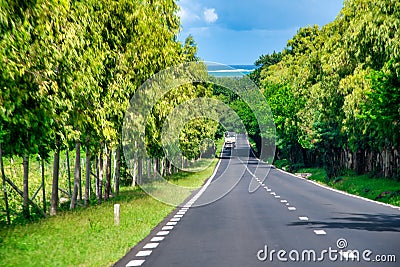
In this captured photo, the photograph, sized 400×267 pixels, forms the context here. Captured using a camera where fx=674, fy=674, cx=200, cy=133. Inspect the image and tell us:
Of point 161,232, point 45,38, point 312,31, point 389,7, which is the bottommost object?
point 161,232

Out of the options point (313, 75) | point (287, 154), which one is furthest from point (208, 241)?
point (287, 154)

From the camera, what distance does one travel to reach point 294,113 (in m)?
78.4

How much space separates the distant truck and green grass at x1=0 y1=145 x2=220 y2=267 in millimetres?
149357

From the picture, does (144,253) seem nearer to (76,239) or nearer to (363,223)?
(76,239)

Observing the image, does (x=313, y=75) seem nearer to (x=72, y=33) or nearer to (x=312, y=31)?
(x=312, y=31)

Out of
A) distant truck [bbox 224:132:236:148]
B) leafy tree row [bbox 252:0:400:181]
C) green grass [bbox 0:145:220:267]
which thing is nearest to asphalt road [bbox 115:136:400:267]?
green grass [bbox 0:145:220:267]

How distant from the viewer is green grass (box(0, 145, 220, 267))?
12055mm

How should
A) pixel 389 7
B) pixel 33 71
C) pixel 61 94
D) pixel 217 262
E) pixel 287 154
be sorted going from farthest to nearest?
pixel 287 154 → pixel 389 7 → pixel 61 94 → pixel 33 71 → pixel 217 262

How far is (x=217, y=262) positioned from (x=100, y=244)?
3944 mm

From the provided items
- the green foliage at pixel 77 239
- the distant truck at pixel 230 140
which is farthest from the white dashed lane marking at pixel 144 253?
the distant truck at pixel 230 140

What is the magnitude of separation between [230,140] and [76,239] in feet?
517

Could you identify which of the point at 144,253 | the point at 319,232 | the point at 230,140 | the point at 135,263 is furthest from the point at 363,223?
the point at 230,140

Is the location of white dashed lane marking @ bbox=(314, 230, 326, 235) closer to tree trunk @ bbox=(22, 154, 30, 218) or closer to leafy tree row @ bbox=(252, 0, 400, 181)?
tree trunk @ bbox=(22, 154, 30, 218)

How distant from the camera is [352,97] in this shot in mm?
39062
